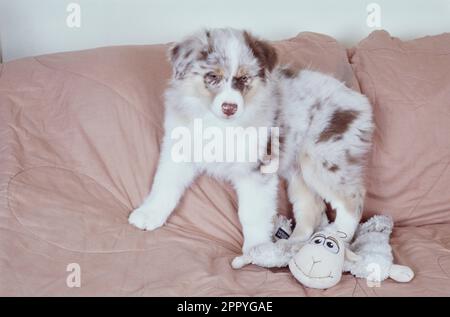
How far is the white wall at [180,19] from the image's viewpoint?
2611 mm

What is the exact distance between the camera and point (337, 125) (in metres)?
2.01

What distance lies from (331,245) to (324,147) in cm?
42

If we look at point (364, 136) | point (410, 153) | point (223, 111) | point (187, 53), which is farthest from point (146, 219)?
point (410, 153)

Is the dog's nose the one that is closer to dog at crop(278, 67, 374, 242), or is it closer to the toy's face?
dog at crop(278, 67, 374, 242)

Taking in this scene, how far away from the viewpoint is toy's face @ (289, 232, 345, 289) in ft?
5.49

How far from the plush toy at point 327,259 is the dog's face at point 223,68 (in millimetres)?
477

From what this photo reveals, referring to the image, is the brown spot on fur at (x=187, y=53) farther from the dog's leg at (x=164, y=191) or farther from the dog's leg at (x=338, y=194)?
the dog's leg at (x=338, y=194)

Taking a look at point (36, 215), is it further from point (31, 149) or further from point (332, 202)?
point (332, 202)

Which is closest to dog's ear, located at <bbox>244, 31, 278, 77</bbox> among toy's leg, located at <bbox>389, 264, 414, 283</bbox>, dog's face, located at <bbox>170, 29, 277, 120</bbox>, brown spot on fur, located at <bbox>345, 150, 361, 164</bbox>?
dog's face, located at <bbox>170, 29, 277, 120</bbox>

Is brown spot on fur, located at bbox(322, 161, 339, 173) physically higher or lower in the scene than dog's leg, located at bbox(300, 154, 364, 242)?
higher

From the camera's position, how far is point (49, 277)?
1603 millimetres

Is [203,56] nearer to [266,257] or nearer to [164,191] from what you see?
[164,191]

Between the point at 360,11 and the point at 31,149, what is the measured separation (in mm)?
1785
